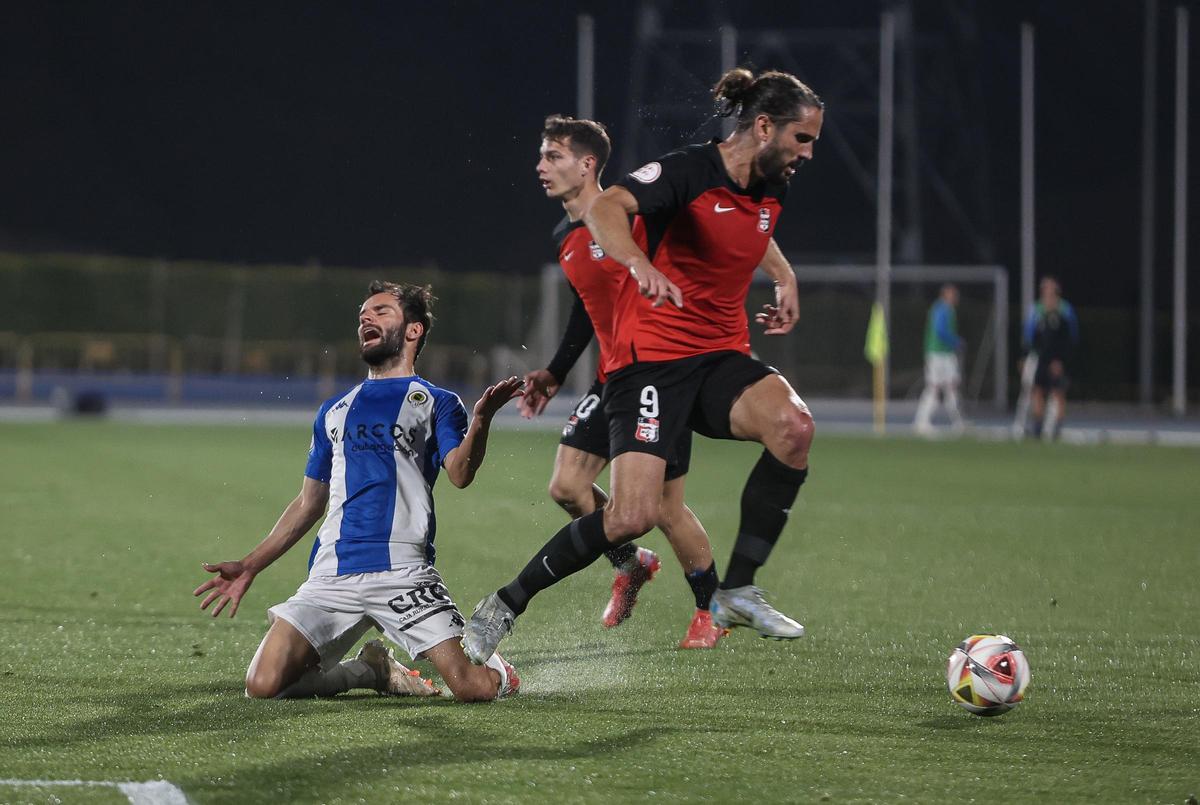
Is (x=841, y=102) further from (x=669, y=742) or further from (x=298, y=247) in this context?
(x=669, y=742)

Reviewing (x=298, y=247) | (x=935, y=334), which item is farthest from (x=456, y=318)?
(x=935, y=334)

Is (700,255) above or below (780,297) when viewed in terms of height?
above

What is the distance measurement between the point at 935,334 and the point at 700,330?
1802cm

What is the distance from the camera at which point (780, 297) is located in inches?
245

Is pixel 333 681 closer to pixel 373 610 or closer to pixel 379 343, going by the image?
pixel 373 610

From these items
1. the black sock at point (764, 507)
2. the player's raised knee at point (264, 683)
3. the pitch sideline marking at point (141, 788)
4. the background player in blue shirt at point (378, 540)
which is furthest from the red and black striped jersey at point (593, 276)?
the pitch sideline marking at point (141, 788)

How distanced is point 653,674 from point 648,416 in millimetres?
895

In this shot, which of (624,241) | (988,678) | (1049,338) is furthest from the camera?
(1049,338)

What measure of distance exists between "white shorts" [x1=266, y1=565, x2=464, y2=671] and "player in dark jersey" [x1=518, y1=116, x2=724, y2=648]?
51.4 inches

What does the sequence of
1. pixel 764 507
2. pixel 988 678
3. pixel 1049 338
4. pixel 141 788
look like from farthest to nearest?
1. pixel 1049 338
2. pixel 764 507
3. pixel 988 678
4. pixel 141 788

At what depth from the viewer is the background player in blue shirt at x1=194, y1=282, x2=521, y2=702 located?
503 centimetres

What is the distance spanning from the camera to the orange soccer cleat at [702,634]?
6191mm

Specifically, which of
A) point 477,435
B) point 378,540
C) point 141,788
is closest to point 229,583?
point 378,540

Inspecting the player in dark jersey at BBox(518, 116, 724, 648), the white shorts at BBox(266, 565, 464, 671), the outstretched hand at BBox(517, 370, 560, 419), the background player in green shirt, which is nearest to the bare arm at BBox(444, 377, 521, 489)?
the white shorts at BBox(266, 565, 464, 671)
